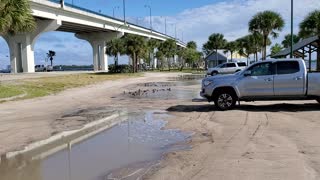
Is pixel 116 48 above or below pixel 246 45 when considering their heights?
below

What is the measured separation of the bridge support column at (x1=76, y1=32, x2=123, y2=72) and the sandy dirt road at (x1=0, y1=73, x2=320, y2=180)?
7873 centimetres

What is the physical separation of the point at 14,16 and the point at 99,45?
73.6 m

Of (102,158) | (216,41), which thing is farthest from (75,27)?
(102,158)

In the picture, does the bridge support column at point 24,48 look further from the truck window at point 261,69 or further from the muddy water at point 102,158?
the muddy water at point 102,158

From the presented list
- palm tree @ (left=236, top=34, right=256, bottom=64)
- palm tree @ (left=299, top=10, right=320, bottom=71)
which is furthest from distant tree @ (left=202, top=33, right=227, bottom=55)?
palm tree @ (left=299, top=10, right=320, bottom=71)

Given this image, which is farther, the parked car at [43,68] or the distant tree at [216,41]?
the distant tree at [216,41]

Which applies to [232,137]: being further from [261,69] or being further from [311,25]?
[311,25]

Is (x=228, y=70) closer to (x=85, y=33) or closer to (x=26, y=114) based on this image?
(x=26, y=114)

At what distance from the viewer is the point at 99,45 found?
98938mm

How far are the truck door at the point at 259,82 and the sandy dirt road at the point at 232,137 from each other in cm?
63

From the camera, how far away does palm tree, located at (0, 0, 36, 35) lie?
A: 82.3ft

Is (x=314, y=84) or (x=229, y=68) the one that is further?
(x=229, y=68)

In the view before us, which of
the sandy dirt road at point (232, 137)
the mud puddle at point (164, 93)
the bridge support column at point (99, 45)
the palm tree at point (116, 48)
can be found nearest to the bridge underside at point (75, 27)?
the bridge support column at point (99, 45)

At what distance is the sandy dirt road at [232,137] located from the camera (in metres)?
7.68
